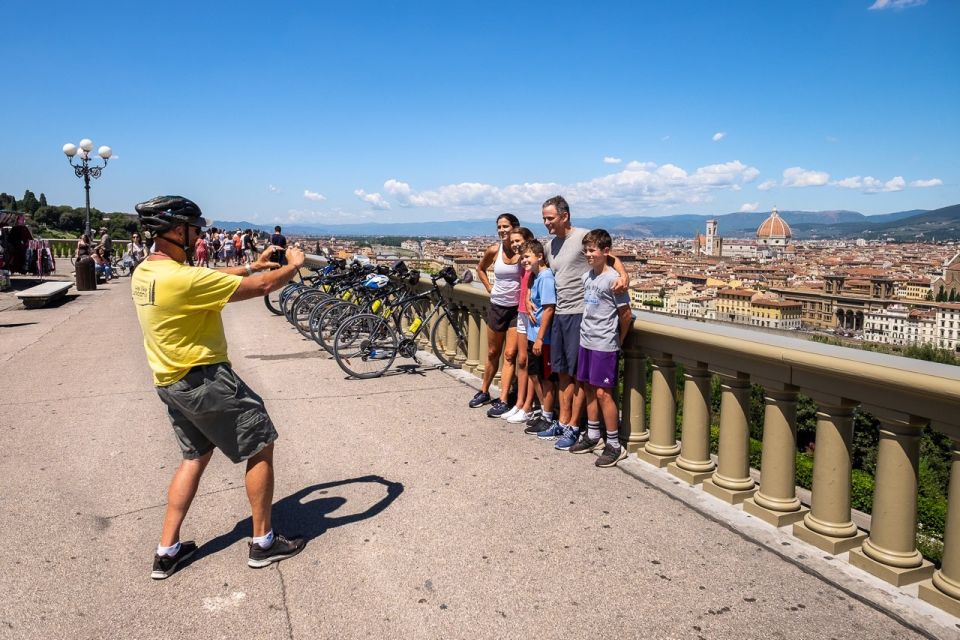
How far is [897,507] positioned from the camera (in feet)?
10.8

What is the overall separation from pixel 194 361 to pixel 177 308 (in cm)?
26

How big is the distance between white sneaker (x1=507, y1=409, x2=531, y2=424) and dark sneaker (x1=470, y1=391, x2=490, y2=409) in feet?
1.88

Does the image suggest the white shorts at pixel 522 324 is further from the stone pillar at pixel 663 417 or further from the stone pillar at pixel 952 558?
the stone pillar at pixel 952 558

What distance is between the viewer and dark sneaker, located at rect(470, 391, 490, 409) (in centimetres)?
666

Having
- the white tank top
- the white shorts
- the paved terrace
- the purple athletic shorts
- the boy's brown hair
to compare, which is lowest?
the paved terrace

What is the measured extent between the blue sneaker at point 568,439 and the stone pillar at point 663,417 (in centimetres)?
59

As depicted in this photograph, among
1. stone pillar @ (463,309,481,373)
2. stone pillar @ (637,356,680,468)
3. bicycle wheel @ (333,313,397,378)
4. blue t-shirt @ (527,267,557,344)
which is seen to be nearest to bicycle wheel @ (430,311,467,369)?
stone pillar @ (463,309,481,373)

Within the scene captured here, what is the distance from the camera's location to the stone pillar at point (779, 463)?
3.94 metres

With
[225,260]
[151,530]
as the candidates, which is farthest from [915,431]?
[225,260]

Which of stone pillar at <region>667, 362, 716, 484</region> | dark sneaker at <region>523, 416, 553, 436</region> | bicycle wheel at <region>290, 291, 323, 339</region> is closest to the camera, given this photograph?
stone pillar at <region>667, 362, 716, 484</region>

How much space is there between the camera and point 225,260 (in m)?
30.1

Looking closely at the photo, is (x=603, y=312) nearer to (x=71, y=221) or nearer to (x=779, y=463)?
(x=779, y=463)

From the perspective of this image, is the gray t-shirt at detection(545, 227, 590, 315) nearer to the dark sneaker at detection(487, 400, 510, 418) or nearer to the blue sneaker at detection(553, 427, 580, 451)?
the blue sneaker at detection(553, 427, 580, 451)

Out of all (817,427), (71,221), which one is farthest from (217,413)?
(71,221)
